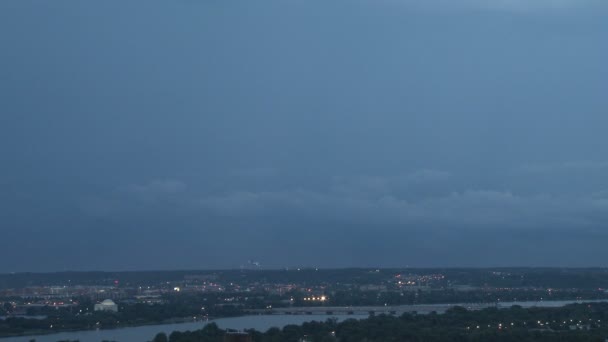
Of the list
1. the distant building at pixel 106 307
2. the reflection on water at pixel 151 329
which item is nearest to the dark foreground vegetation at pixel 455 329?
the reflection on water at pixel 151 329

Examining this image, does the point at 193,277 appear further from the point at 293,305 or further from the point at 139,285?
the point at 293,305

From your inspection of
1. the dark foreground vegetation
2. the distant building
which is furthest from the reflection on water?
the distant building

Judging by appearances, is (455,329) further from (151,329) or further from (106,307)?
(106,307)

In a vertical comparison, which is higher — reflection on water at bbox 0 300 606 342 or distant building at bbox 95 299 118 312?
distant building at bbox 95 299 118 312

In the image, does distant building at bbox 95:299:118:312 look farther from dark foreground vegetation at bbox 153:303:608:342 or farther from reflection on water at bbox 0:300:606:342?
dark foreground vegetation at bbox 153:303:608:342

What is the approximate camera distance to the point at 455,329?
47688mm

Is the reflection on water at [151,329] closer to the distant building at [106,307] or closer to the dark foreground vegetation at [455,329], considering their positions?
the dark foreground vegetation at [455,329]

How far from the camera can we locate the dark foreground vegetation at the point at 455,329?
42.2 m

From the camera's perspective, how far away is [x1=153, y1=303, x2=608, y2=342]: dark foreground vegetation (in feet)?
138

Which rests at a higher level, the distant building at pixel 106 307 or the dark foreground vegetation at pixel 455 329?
the distant building at pixel 106 307

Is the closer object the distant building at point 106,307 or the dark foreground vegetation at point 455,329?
the dark foreground vegetation at point 455,329

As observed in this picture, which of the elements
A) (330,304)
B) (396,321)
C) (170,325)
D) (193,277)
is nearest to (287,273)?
(193,277)

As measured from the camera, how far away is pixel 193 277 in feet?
539

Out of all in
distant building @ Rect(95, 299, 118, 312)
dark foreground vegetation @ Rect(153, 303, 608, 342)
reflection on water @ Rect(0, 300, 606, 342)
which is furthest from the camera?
distant building @ Rect(95, 299, 118, 312)
